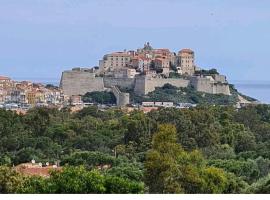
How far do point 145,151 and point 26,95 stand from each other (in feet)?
96.8

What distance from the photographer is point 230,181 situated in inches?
428

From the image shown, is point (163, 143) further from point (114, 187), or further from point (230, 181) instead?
point (114, 187)

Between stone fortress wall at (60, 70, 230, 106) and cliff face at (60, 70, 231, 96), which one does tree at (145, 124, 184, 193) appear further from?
cliff face at (60, 70, 231, 96)

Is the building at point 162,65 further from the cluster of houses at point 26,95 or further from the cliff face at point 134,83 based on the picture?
the cluster of houses at point 26,95

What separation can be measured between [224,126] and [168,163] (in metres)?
13.4

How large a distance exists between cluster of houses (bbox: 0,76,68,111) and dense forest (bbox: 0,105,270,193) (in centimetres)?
1720

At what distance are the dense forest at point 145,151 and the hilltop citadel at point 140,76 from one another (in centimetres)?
1666

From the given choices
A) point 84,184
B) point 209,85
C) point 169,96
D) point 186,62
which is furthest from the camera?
point 186,62

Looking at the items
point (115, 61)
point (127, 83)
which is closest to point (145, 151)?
point (127, 83)

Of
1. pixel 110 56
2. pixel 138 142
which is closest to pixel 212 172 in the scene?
pixel 138 142

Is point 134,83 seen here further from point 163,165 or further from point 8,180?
point 8,180

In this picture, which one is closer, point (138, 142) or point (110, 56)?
point (138, 142)

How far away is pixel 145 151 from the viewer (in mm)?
17984

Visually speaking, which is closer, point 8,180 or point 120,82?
point 8,180
